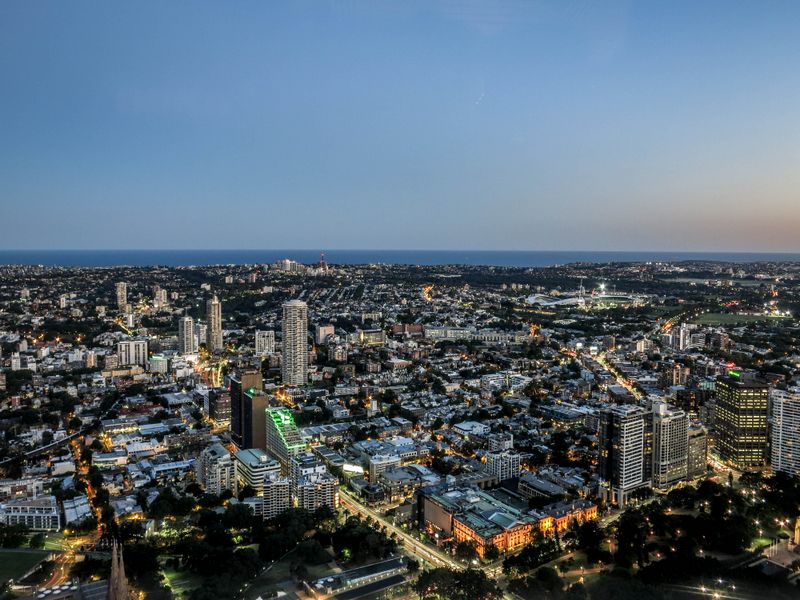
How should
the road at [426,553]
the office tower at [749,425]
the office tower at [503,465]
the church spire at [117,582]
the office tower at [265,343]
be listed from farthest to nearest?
1. the office tower at [265,343]
2. the office tower at [749,425]
3. the office tower at [503,465]
4. the road at [426,553]
5. the church spire at [117,582]

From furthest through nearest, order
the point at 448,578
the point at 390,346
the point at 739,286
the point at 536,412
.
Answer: the point at 739,286 < the point at 390,346 < the point at 536,412 < the point at 448,578

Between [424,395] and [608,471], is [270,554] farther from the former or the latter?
[424,395]

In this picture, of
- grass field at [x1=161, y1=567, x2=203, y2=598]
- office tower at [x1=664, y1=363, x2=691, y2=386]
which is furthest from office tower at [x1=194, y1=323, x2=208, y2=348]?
office tower at [x1=664, y1=363, x2=691, y2=386]

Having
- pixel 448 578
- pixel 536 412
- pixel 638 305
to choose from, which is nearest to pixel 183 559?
pixel 448 578

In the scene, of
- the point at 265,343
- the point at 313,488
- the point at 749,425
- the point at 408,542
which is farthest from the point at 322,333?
the point at 408,542

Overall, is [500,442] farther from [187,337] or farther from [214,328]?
[214,328]

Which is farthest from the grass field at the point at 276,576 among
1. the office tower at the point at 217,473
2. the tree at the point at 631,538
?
the tree at the point at 631,538

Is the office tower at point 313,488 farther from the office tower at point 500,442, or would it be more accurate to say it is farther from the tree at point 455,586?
the office tower at point 500,442
